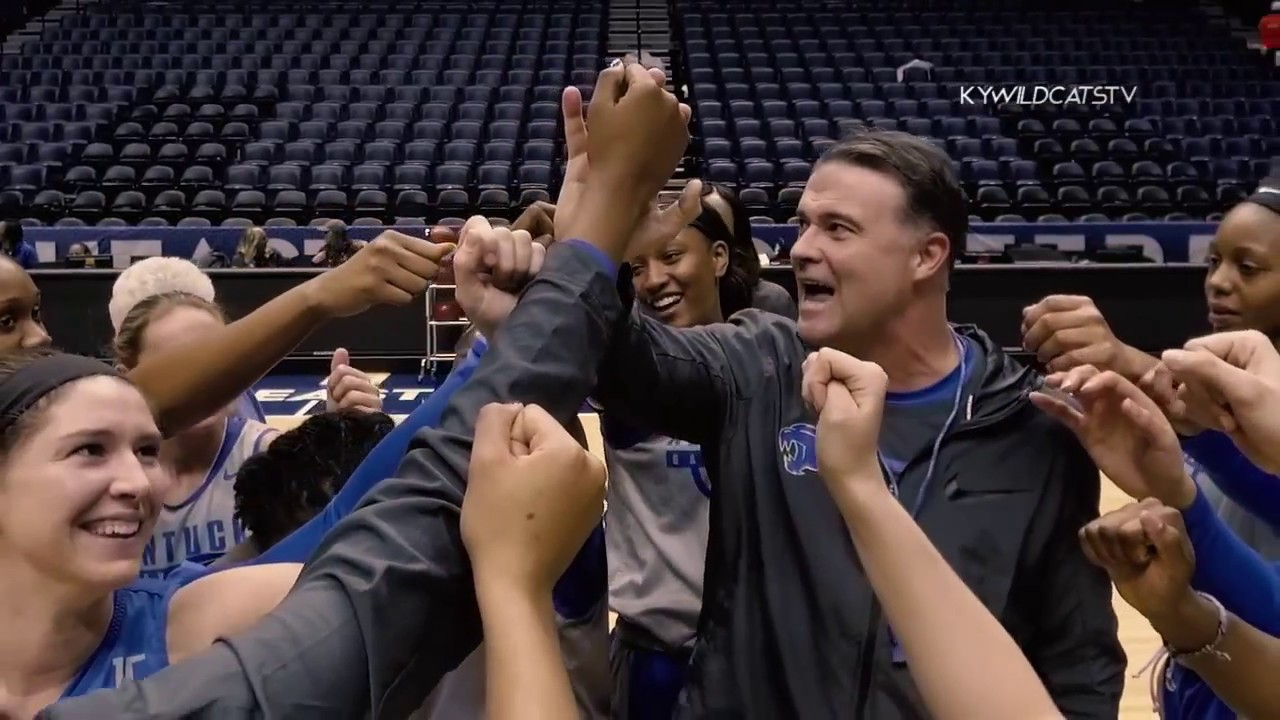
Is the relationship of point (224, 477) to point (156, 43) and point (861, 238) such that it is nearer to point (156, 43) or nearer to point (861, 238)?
point (861, 238)

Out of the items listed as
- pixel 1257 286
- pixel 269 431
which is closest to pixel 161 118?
pixel 269 431

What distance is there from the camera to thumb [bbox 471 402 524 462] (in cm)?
89

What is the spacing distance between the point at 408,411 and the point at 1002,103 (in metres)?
8.91

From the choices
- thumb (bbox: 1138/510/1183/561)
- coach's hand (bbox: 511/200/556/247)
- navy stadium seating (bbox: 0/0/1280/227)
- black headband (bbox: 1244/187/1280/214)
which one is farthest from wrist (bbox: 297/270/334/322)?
navy stadium seating (bbox: 0/0/1280/227)

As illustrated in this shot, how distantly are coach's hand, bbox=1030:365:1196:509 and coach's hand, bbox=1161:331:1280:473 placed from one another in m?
0.07

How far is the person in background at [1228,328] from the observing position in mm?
1471

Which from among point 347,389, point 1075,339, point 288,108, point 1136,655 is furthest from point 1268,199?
point 288,108

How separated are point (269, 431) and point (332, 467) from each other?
2.47 ft

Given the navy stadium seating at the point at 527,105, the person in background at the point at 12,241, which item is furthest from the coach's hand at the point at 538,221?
the navy stadium seating at the point at 527,105

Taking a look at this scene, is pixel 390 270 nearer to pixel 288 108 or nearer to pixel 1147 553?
pixel 1147 553

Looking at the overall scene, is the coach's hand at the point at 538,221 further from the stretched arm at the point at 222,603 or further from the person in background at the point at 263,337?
the stretched arm at the point at 222,603

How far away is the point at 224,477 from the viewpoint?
2.18m

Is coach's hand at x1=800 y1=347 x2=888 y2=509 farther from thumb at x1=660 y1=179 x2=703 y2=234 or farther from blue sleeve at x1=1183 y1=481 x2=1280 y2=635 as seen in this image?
blue sleeve at x1=1183 y1=481 x2=1280 y2=635

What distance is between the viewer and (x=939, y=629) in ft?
3.25
